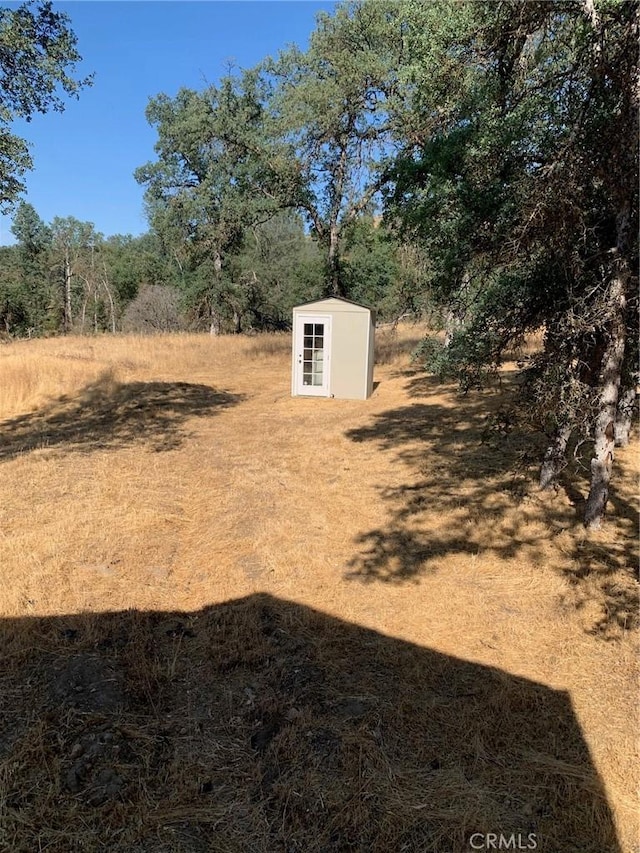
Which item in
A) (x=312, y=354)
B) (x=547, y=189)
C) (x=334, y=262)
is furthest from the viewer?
(x=334, y=262)

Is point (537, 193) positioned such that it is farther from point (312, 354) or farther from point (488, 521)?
point (312, 354)

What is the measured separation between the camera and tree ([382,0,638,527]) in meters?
3.91

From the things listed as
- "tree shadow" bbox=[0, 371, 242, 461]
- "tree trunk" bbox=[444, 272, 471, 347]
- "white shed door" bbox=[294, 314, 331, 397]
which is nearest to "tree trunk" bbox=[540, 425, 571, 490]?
"tree trunk" bbox=[444, 272, 471, 347]

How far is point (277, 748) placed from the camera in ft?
8.00

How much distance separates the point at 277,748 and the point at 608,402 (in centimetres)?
365

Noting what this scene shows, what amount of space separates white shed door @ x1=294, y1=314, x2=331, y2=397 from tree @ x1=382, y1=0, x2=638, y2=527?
254 inches

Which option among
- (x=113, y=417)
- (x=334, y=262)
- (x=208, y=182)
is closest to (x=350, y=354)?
(x=113, y=417)

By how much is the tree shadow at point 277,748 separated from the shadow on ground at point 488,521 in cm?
115

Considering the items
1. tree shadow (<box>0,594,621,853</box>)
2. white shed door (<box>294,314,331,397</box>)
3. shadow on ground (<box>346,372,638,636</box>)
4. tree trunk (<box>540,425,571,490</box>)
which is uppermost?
white shed door (<box>294,314,331,397</box>)

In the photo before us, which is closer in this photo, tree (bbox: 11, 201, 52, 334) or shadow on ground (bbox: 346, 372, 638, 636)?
shadow on ground (bbox: 346, 372, 638, 636)

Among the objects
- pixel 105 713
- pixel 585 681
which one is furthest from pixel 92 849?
pixel 585 681

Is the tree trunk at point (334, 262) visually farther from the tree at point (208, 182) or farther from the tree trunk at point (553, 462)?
the tree trunk at point (553, 462)

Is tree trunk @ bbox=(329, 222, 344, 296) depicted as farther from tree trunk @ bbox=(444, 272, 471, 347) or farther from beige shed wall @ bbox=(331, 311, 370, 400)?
tree trunk @ bbox=(444, 272, 471, 347)

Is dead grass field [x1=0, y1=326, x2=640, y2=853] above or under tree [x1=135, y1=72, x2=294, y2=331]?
under
